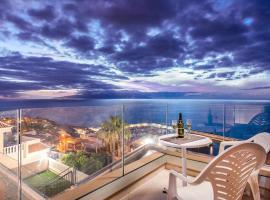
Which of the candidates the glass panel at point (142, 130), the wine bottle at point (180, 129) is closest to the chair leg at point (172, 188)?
the wine bottle at point (180, 129)

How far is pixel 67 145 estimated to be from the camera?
8.38 ft

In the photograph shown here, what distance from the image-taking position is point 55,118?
205cm

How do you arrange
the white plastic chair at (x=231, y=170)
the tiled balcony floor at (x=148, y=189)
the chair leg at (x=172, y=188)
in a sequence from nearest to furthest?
the white plastic chair at (x=231, y=170), the chair leg at (x=172, y=188), the tiled balcony floor at (x=148, y=189)

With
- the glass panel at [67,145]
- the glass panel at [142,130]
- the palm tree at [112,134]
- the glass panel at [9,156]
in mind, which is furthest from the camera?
the glass panel at [142,130]

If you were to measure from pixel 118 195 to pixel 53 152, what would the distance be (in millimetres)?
1151

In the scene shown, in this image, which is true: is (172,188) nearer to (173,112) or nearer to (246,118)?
(173,112)

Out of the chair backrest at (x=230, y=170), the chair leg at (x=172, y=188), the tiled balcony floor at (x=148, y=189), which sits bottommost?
the tiled balcony floor at (x=148, y=189)

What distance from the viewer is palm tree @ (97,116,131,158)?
111 inches

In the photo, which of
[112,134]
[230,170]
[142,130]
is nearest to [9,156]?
[112,134]

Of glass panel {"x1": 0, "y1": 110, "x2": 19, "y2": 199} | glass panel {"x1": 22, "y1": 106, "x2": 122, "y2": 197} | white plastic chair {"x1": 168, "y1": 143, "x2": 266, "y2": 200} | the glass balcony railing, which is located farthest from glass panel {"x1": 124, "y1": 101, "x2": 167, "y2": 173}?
white plastic chair {"x1": 168, "y1": 143, "x2": 266, "y2": 200}

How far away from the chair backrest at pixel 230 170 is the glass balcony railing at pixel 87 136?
1635 millimetres

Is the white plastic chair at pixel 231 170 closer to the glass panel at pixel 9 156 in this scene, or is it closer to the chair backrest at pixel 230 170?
the chair backrest at pixel 230 170

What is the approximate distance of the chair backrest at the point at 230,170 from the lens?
1107mm

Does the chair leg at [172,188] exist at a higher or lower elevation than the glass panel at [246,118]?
lower
